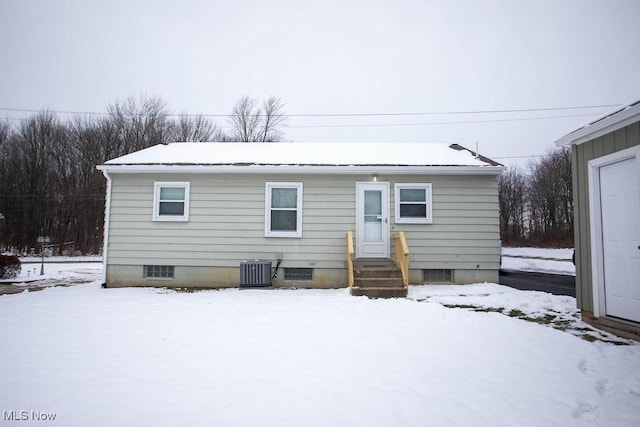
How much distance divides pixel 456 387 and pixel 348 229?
606cm

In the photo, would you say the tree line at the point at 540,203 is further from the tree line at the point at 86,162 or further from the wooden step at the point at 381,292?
the wooden step at the point at 381,292

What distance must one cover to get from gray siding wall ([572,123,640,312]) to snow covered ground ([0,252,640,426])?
549mm

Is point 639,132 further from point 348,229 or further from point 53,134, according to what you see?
point 53,134

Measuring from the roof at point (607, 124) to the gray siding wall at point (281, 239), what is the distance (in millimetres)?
3440

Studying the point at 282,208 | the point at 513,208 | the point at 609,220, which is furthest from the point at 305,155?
the point at 513,208

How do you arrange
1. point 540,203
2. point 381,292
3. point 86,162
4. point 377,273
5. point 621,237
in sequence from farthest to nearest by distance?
point 540,203, point 86,162, point 377,273, point 381,292, point 621,237

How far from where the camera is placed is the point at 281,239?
9.07 metres

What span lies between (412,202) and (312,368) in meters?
6.46

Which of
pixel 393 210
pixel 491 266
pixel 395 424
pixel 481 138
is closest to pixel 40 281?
pixel 393 210

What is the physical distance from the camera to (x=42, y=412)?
2611 millimetres

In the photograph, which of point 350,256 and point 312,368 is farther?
point 350,256

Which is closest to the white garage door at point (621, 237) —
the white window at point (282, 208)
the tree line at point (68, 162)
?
the white window at point (282, 208)

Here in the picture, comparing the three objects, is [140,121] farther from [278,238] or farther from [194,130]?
[278,238]

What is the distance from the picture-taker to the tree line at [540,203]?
1129 inches
